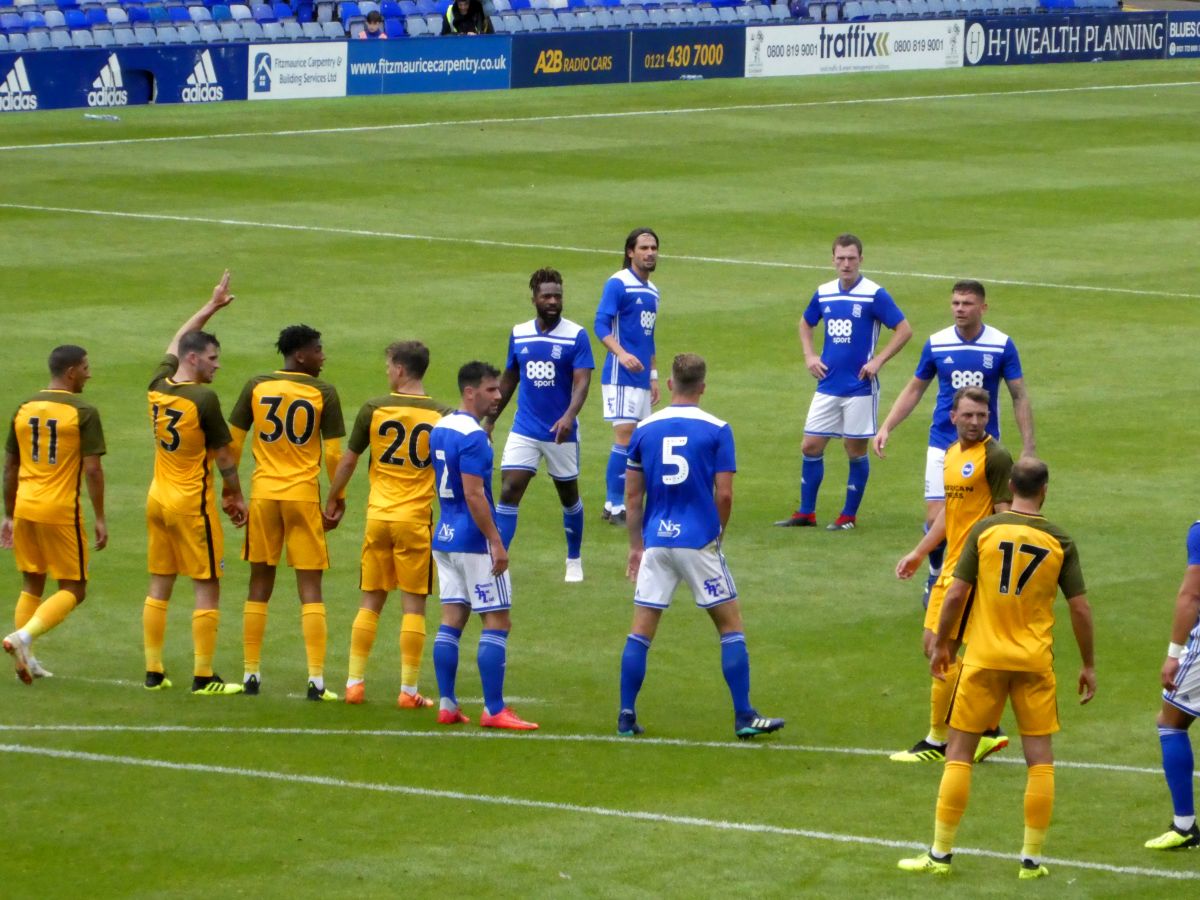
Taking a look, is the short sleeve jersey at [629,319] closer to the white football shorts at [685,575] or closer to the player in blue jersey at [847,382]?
the player in blue jersey at [847,382]

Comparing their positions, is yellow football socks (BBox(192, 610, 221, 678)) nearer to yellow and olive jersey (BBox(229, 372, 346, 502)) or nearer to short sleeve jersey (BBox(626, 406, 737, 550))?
yellow and olive jersey (BBox(229, 372, 346, 502))

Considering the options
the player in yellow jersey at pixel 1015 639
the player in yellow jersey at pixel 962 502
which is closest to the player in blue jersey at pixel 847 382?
the player in yellow jersey at pixel 962 502

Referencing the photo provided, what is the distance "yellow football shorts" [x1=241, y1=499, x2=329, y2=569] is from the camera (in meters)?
11.1

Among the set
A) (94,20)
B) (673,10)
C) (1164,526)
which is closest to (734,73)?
→ (673,10)

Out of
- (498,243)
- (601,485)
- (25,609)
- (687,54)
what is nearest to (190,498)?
(25,609)

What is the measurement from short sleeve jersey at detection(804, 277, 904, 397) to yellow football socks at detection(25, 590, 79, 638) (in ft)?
20.8

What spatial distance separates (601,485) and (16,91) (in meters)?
23.2

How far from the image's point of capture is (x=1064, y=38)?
50562mm

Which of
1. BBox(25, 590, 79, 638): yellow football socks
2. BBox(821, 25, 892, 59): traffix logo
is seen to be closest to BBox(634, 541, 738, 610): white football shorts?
BBox(25, 590, 79, 638): yellow football socks

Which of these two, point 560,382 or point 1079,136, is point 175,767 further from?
point 1079,136

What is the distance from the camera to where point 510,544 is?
14.7 m

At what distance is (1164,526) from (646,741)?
618 centimetres

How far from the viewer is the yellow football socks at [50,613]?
1117 cm

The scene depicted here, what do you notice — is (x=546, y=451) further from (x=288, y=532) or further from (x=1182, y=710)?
(x=1182, y=710)
